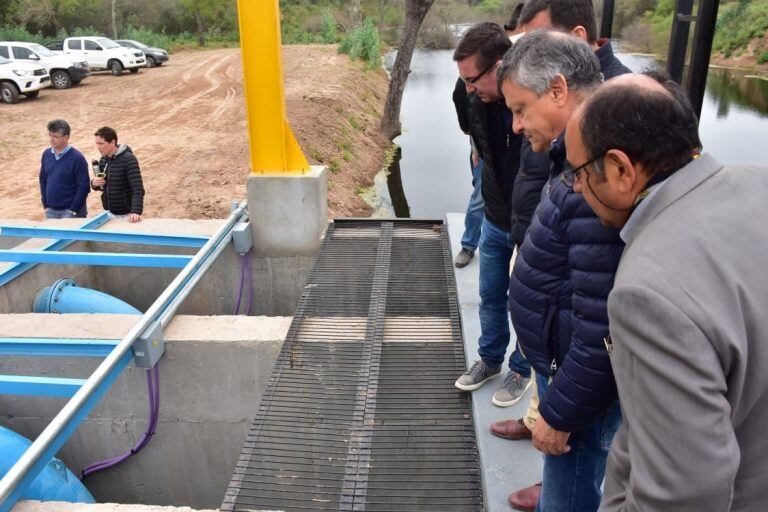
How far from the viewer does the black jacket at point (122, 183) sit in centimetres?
580

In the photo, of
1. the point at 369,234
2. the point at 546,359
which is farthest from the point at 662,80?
the point at 369,234

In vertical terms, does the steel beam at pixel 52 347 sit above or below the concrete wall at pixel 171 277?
above

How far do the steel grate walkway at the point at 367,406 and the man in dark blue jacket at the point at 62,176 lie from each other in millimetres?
2974

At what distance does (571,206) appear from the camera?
65.9 inches

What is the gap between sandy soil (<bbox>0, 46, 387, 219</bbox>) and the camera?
9.80 metres

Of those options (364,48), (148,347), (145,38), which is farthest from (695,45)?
(145,38)

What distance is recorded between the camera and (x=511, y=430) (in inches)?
111

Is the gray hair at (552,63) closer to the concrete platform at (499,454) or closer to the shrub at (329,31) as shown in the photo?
the concrete platform at (499,454)

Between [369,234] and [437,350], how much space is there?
1.97 m

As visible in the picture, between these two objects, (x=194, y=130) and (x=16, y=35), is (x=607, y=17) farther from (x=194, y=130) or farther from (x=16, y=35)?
(x=16, y=35)

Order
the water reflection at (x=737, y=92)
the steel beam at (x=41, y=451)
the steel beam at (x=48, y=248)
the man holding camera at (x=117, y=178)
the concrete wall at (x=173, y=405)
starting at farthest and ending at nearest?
the water reflection at (x=737, y=92)
the man holding camera at (x=117, y=178)
the steel beam at (x=48, y=248)
the concrete wall at (x=173, y=405)
the steel beam at (x=41, y=451)

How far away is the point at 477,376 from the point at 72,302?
12.8 ft

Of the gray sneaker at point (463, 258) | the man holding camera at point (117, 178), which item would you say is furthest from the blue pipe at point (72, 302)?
the gray sneaker at point (463, 258)

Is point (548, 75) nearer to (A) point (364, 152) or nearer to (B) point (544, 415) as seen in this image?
(B) point (544, 415)
